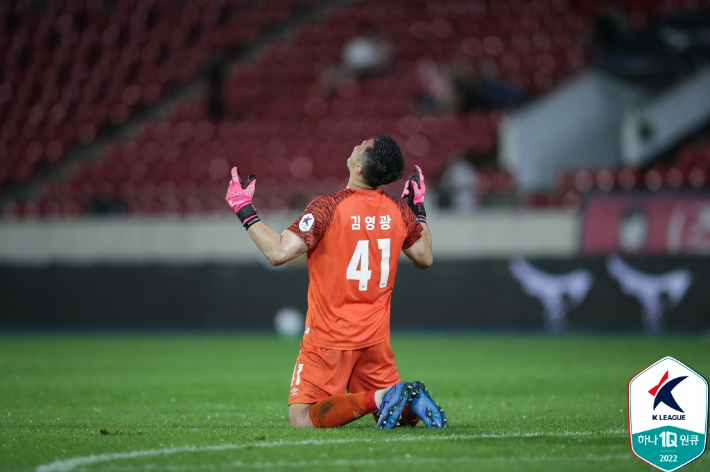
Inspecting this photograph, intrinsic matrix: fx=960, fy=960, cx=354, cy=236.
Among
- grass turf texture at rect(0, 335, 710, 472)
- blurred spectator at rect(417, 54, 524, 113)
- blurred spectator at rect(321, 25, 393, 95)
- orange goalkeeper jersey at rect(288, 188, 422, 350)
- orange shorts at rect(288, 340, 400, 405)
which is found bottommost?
grass turf texture at rect(0, 335, 710, 472)

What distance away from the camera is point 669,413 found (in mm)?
4875

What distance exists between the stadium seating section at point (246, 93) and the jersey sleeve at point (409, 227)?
11.8 metres

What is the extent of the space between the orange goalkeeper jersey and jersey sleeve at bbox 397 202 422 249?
10cm

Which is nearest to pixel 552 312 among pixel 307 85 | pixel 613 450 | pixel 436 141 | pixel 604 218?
pixel 604 218

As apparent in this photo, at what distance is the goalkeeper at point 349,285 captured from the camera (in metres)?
6.01

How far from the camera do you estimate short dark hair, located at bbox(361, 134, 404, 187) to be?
6.03 metres

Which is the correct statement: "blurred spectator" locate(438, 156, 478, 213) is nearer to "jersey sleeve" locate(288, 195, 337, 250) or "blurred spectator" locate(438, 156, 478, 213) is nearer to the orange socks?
"jersey sleeve" locate(288, 195, 337, 250)

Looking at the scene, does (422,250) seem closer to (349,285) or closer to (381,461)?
(349,285)

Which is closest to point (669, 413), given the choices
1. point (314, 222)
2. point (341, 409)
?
point (341, 409)

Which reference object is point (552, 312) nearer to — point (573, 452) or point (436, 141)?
point (436, 141)

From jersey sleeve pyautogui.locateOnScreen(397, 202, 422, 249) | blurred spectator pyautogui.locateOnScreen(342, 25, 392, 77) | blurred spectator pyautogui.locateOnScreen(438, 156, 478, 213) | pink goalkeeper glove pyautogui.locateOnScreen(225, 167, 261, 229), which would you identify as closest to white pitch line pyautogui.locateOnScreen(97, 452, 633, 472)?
pink goalkeeper glove pyautogui.locateOnScreen(225, 167, 261, 229)

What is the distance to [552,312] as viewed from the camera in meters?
16.8

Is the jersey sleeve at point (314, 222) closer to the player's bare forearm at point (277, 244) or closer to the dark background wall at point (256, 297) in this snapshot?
the player's bare forearm at point (277, 244)

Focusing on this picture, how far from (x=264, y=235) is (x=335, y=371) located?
100cm
